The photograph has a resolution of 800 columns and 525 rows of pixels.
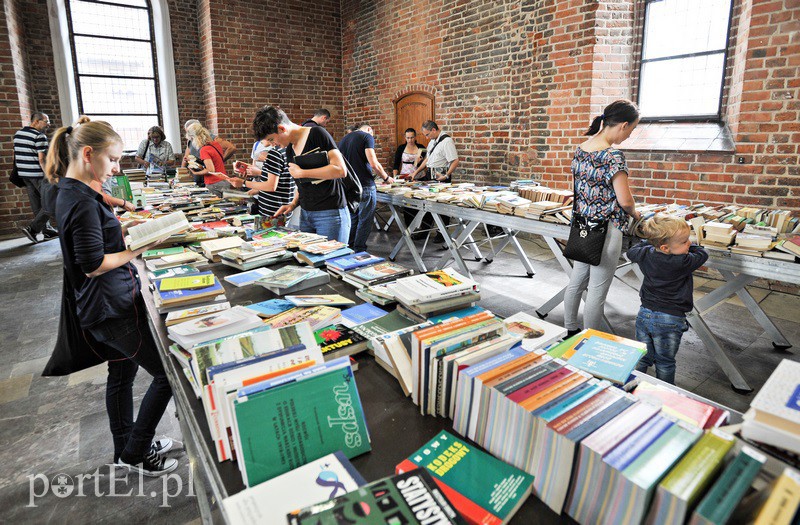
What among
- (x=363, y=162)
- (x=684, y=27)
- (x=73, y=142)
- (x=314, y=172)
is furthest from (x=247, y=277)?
(x=684, y=27)

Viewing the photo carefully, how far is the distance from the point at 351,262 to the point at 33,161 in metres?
6.64

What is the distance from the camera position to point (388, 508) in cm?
77

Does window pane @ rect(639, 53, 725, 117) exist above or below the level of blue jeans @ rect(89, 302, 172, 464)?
above

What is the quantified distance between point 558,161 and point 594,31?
137cm

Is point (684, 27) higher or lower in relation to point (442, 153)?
higher

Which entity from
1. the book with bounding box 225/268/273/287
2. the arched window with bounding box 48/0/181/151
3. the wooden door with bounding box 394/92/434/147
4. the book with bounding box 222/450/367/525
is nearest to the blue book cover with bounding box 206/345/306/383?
the book with bounding box 222/450/367/525

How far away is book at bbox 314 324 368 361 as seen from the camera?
4.72 ft

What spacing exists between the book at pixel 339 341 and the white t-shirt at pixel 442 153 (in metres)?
5.05

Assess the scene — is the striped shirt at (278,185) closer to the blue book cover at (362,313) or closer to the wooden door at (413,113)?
the blue book cover at (362,313)

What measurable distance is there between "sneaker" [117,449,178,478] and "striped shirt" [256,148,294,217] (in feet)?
6.15

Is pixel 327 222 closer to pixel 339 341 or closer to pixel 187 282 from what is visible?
pixel 187 282

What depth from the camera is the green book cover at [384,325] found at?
61.6 inches

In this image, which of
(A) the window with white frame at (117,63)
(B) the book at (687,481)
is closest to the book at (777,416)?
(B) the book at (687,481)

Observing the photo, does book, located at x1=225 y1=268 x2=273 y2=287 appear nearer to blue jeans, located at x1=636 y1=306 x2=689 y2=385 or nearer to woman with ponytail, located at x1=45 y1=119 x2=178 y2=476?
woman with ponytail, located at x1=45 y1=119 x2=178 y2=476
